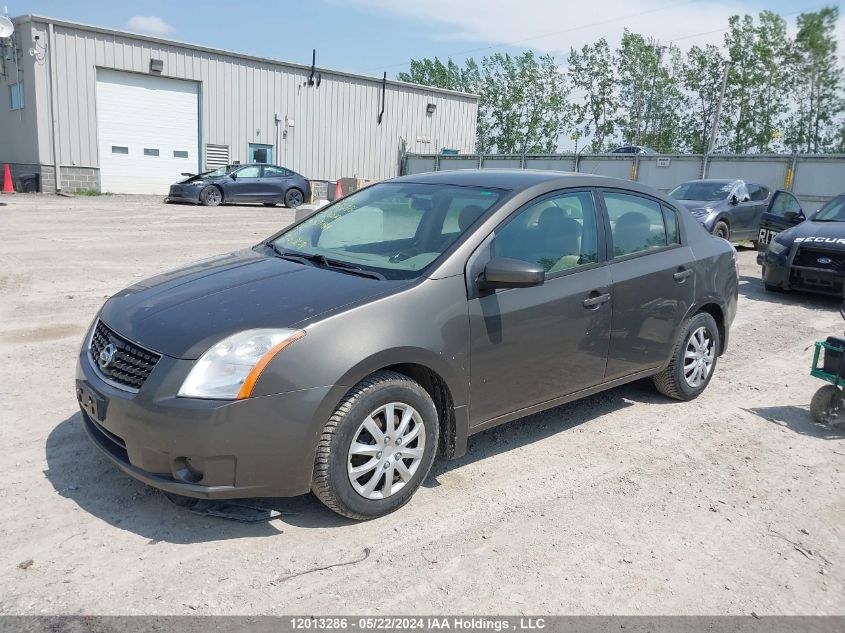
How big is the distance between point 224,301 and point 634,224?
2.79 meters

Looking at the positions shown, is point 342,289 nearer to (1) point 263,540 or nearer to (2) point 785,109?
(1) point 263,540

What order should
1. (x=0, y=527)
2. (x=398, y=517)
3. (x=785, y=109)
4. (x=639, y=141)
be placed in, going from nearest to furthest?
(x=0, y=527)
(x=398, y=517)
(x=785, y=109)
(x=639, y=141)

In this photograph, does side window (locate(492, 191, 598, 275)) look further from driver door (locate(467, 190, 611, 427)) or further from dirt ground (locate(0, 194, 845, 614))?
dirt ground (locate(0, 194, 845, 614))

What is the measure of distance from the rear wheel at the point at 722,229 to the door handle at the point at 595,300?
37.0 ft

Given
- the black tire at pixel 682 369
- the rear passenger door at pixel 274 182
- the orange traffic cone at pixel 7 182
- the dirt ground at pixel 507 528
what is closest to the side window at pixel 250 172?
the rear passenger door at pixel 274 182

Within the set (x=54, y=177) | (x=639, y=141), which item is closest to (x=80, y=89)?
(x=54, y=177)

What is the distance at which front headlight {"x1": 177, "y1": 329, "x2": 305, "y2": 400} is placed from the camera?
302 cm

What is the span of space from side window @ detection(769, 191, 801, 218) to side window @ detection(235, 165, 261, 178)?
1511 cm

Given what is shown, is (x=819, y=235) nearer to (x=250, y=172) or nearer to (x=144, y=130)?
(x=250, y=172)

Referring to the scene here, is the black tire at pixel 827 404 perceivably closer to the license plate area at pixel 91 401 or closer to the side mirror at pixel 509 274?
the side mirror at pixel 509 274

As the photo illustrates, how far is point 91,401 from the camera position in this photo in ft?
11.1

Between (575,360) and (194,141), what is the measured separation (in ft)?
85.8

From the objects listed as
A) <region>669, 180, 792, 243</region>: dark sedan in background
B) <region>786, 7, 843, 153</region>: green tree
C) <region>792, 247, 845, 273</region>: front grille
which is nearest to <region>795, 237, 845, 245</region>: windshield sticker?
<region>792, 247, 845, 273</region>: front grille

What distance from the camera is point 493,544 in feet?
10.7
